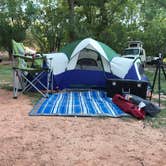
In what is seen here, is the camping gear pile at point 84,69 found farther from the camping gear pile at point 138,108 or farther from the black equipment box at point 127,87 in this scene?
the camping gear pile at point 138,108

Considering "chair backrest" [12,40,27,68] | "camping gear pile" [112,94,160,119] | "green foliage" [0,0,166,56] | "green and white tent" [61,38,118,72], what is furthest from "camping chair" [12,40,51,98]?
"green foliage" [0,0,166,56]

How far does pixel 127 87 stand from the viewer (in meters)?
6.45

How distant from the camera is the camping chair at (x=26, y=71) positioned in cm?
644

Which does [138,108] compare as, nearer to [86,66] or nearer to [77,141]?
[77,141]

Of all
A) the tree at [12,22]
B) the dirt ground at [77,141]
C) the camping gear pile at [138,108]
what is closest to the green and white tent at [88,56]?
the camping gear pile at [138,108]

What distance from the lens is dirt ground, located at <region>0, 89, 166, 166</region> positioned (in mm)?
3051

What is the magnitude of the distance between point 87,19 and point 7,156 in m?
17.7

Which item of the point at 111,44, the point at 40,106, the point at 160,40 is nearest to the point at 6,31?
the point at 111,44

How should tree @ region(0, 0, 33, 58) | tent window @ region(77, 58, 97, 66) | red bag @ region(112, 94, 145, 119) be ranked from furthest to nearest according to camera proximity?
tree @ region(0, 0, 33, 58) < tent window @ region(77, 58, 97, 66) < red bag @ region(112, 94, 145, 119)

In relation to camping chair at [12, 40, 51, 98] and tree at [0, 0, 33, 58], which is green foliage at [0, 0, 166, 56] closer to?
tree at [0, 0, 33, 58]

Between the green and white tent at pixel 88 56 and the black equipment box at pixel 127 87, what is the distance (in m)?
1.20

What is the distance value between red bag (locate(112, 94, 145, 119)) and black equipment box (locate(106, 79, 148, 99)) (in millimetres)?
742

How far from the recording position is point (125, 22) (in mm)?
22188

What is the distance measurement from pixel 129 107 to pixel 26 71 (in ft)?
8.23
